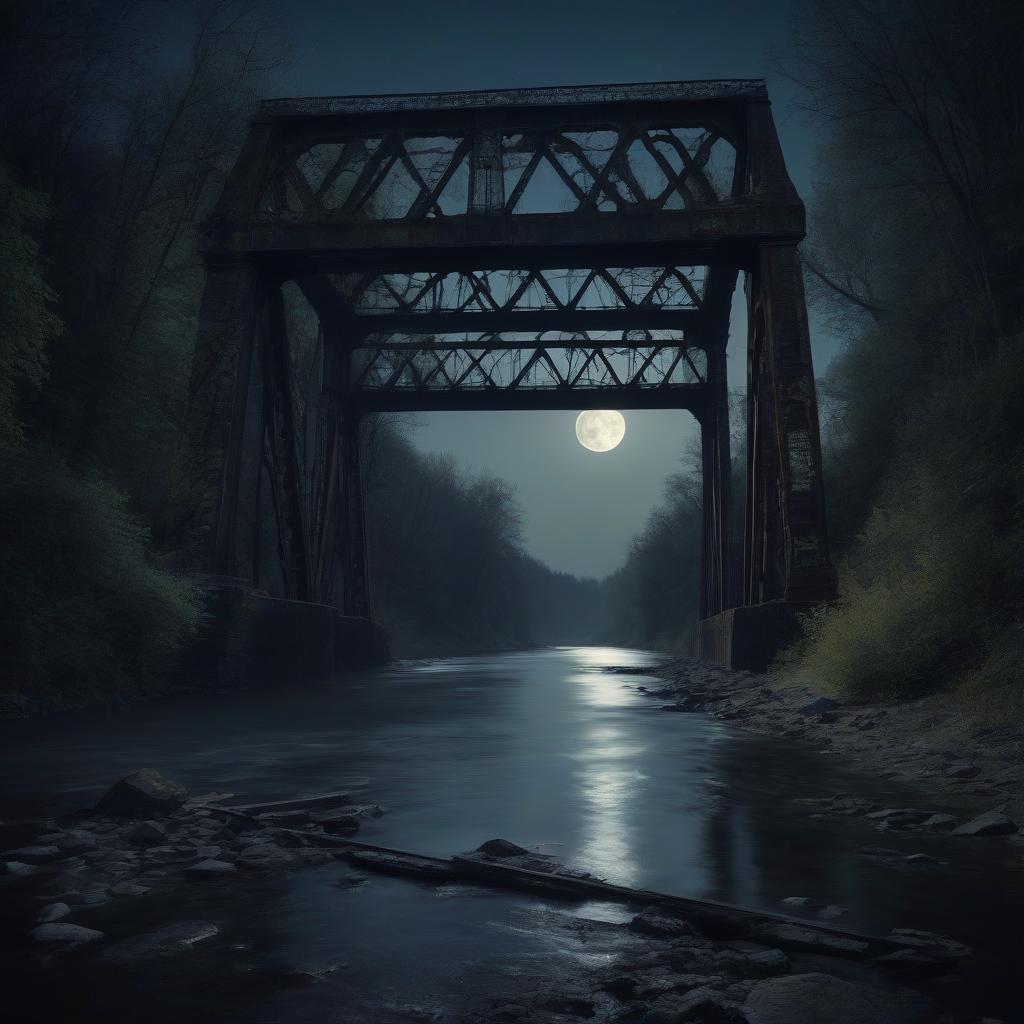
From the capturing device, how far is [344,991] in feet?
7.50

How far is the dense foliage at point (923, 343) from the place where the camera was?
8859 millimetres

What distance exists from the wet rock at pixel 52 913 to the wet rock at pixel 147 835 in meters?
1.02

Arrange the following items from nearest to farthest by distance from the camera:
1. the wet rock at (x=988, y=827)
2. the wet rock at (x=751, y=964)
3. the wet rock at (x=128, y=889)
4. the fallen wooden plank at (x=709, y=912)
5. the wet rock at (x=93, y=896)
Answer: the wet rock at (x=751, y=964) → the fallen wooden plank at (x=709, y=912) → the wet rock at (x=93, y=896) → the wet rock at (x=128, y=889) → the wet rock at (x=988, y=827)

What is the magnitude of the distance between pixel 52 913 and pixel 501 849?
158 centimetres

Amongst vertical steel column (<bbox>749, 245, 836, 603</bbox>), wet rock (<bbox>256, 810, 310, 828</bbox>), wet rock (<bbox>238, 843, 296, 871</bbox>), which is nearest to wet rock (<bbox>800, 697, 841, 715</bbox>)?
vertical steel column (<bbox>749, 245, 836, 603</bbox>)

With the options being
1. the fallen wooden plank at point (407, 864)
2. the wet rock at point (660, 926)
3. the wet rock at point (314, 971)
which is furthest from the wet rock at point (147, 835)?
the wet rock at point (660, 926)

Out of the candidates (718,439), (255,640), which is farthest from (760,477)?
(718,439)

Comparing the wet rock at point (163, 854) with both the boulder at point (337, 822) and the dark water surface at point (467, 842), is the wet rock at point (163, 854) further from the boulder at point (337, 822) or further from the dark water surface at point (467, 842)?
the boulder at point (337, 822)

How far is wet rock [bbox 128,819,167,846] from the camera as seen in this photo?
3.88m

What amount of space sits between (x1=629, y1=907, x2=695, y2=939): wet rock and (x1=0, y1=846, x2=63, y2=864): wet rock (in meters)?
2.24

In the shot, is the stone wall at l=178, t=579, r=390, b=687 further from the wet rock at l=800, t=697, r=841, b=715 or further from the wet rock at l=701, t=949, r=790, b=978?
the wet rock at l=701, t=949, r=790, b=978

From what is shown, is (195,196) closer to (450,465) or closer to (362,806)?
(362,806)

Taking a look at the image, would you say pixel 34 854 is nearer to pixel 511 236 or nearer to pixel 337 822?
pixel 337 822

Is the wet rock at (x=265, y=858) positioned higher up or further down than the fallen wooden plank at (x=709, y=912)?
further down
